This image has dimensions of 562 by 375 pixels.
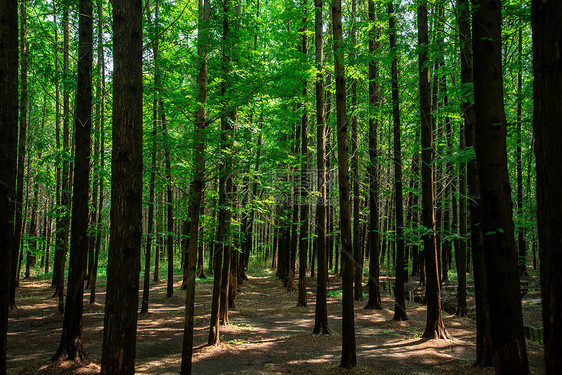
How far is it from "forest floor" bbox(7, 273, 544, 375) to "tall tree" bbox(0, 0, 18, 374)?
358 centimetres

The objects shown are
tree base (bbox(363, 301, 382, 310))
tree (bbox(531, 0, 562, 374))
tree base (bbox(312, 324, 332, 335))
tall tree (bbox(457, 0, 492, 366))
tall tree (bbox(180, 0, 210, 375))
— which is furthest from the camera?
tree base (bbox(363, 301, 382, 310))

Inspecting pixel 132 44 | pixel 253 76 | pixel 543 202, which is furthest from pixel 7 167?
pixel 543 202

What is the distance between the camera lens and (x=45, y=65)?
8156mm

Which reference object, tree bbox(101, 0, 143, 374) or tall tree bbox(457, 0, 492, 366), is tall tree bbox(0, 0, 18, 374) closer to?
tree bbox(101, 0, 143, 374)

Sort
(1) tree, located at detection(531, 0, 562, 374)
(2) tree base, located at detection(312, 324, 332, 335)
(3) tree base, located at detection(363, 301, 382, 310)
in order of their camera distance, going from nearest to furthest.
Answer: (1) tree, located at detection(531, 0, 562, 374), (2) tree base, located at detection(312, 324, 332, 335), (3) tree base, located at detection(363, 301, 382, 310)

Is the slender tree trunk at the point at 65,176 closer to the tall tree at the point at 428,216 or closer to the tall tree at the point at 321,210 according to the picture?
the tall tree at the point at 321,210

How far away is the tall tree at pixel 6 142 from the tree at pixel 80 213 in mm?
2697

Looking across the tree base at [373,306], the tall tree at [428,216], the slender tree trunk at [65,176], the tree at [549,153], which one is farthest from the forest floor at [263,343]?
the tree at [549,153]

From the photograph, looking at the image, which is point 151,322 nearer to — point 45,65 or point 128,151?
point 45,65

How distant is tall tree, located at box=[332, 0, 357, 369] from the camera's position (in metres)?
7.76

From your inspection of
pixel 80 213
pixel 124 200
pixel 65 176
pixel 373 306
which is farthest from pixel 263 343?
pixel 65 176

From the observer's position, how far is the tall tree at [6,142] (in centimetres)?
523

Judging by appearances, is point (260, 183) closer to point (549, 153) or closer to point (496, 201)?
point (496, 201)

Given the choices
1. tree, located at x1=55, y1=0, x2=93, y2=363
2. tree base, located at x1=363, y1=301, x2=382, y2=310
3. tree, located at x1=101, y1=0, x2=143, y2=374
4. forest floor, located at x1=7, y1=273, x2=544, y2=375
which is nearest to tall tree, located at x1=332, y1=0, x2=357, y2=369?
forest floor, located at x1=7, y1=273, x2=544, y2=375
